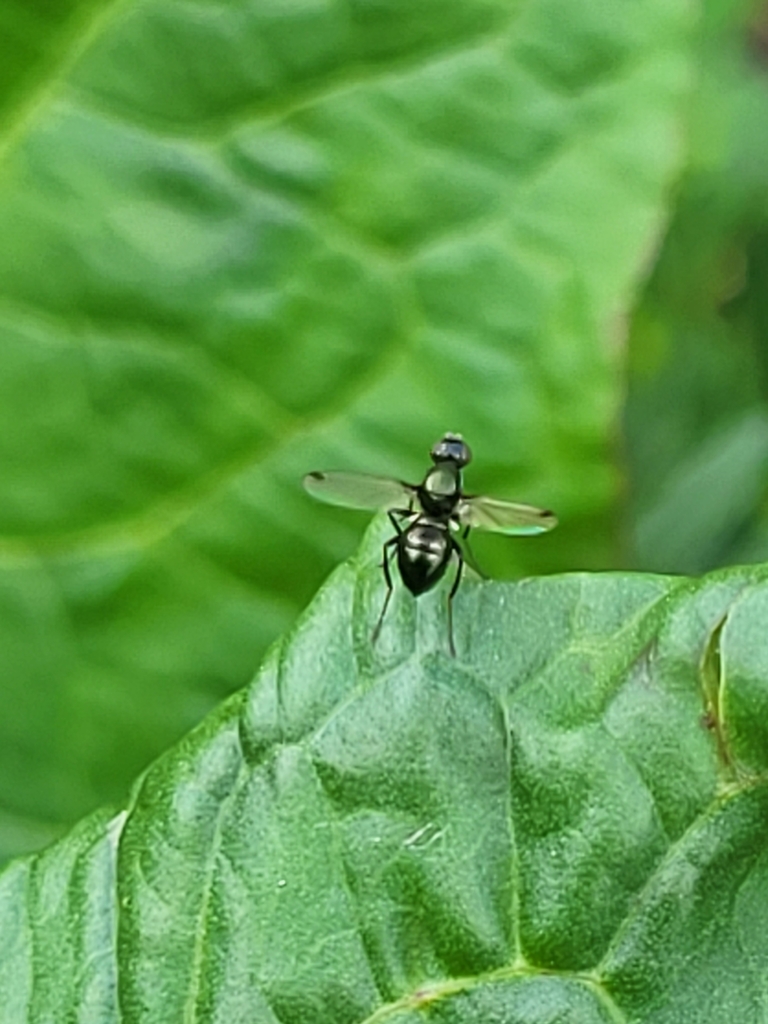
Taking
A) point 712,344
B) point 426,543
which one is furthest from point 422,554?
point 712,344

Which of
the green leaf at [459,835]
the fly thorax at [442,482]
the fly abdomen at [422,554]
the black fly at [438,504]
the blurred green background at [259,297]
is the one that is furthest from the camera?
the blurred green background at [259,297]

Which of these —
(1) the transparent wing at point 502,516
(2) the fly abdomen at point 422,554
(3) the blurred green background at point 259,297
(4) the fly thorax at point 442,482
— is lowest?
(2) the fly abdomen at point 422,554

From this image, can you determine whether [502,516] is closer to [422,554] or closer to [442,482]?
[442,482]

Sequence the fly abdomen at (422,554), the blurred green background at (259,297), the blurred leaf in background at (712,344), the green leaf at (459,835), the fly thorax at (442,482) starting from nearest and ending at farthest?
the green leaf at (459,835), the fly abdomen at (422,554), the fly thorax at (442,482), the blurred green background at (259,297), the blurred leaf in background at (712,344)

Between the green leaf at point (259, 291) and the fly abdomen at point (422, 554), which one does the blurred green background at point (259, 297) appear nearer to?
A: the green leaf at point (259, 291)

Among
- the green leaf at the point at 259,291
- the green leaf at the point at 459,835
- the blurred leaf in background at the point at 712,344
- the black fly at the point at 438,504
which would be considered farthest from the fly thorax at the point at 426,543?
the blurred leaf in background at the point at 712,344

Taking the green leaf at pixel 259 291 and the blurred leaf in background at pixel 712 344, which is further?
the blurred leaf in background at pixel 712 344

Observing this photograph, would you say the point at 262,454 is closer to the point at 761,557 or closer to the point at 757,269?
the point at 761,557

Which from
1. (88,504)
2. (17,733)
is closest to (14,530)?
(88,504)
